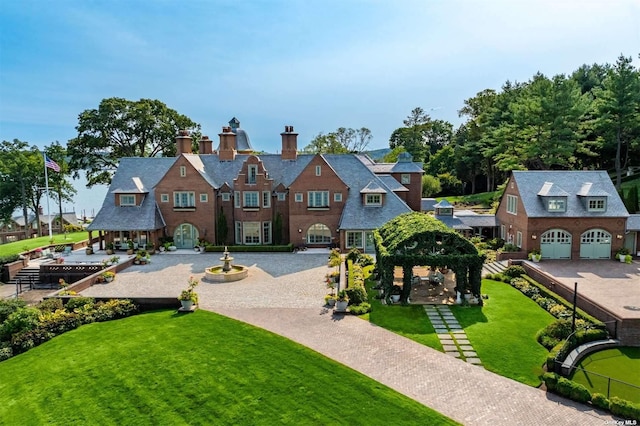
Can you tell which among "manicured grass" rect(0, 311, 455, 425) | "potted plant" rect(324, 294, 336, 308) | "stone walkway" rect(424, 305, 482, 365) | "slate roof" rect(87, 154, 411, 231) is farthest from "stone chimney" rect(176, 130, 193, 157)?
"stone walkway" rect(424, 305, 482, 365)

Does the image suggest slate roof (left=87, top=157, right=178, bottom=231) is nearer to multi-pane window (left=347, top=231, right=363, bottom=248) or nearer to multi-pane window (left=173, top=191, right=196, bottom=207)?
multi-pane window (left=173, top=191, right=196, bottom=207)

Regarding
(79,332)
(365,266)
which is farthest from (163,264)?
(365,266)

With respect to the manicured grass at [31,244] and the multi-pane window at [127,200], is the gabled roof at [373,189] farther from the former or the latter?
the manicured grass at [31,244]

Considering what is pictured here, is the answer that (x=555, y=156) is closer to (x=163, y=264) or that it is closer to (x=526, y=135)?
(x=526, y=135)

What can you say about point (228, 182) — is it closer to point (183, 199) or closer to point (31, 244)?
point (183, 199)

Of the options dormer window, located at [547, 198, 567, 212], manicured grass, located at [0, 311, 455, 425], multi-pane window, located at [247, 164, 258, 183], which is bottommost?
manicured grass, located at [0, 311, 455, 425]

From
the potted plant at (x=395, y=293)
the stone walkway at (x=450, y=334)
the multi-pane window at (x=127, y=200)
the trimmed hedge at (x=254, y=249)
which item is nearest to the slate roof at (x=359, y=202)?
the trimmed hedge at (x=254, y=249)
